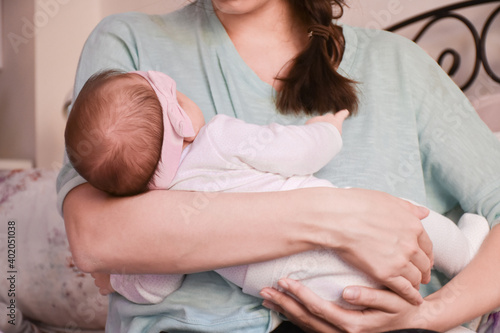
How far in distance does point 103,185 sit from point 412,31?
5.30 feet

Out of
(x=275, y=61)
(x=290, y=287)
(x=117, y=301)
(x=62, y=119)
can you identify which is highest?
(x=275, y=61)

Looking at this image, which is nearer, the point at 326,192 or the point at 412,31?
the point at 326,192

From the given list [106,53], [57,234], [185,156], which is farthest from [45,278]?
[185,156]

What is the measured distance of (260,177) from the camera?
0.91 meters

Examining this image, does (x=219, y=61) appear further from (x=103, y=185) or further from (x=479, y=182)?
(x=479, y=182)

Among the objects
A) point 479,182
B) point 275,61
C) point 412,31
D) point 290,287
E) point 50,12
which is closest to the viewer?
point 290,287

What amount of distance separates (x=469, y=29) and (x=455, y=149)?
33.0 inches

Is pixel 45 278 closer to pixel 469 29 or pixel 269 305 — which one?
pixel 269 305

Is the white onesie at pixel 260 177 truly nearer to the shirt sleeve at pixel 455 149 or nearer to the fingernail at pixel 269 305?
the fingernail at pixel 269 305

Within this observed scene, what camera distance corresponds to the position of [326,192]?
Answer: 2.85 ft

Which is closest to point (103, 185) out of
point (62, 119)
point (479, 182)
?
point (479, 182)

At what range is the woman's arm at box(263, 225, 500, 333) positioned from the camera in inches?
32.8

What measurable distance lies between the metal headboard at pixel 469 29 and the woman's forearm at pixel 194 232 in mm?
1191

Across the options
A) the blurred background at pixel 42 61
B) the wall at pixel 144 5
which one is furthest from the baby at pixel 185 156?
the blurred background at pixel 42 61
